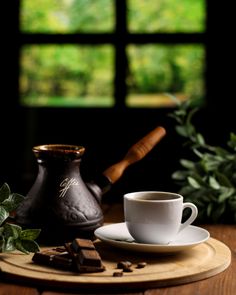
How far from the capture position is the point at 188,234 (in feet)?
4.05

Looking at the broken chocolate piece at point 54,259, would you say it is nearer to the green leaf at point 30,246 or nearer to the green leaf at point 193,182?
the green leaf at point 30,246

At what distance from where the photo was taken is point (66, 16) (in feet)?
9.69

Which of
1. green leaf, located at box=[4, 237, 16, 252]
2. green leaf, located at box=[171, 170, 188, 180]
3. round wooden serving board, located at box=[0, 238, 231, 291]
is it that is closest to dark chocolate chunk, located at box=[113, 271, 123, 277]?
round wooden serving board, located at box=[0, 238, 231, 291]

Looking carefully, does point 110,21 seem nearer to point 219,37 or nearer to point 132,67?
point 132,67

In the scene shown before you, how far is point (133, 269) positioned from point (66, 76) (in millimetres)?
2066

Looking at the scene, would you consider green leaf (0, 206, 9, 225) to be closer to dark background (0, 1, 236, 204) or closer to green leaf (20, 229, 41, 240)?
green leaf (20, 229, 41, 240)

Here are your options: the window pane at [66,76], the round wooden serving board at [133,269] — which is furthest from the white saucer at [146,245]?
the window pane at [66,76]

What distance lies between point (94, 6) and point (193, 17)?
449 millimetres

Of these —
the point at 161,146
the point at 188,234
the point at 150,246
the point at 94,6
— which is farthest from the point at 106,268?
the point at 94,6

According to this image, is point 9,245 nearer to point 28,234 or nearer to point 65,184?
point 28,234

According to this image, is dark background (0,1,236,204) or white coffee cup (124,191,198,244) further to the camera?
dark background (0,1,236,204)

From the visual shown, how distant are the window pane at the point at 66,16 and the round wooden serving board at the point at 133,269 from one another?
1.83m

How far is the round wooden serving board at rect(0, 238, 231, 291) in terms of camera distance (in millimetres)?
962

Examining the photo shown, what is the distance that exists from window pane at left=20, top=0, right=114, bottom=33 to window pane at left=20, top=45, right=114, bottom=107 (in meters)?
0.09
